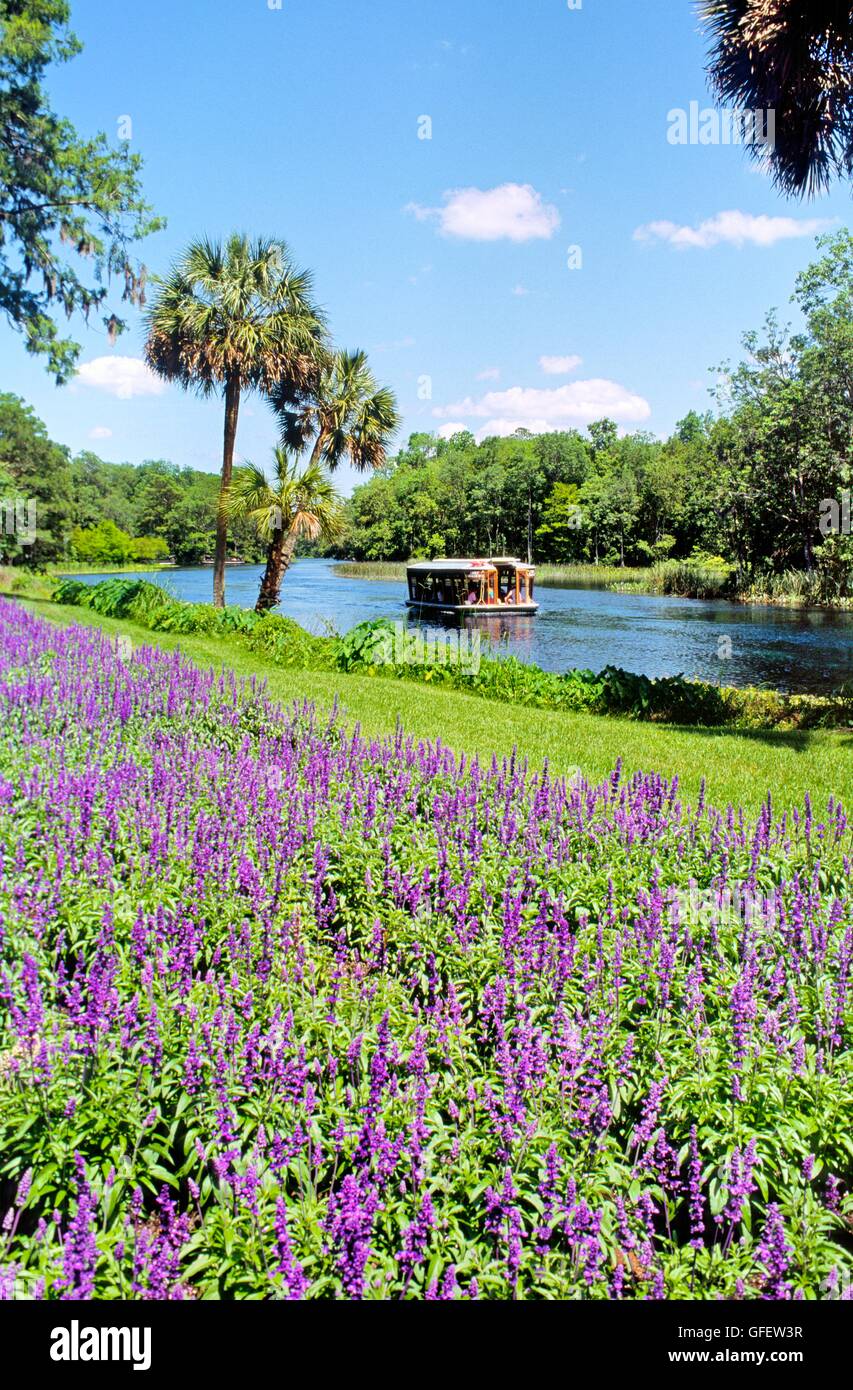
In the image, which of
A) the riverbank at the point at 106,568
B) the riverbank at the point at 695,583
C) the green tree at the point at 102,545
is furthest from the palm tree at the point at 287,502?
the green tree at the point at 102,545

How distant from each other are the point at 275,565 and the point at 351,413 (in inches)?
200

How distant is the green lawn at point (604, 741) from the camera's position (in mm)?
8305

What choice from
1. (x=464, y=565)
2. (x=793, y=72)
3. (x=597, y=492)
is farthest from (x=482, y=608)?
(x=597, y=492)

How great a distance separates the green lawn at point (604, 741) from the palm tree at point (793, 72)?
751cm

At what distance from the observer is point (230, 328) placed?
23.6 metres

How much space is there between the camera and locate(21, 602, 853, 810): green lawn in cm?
830

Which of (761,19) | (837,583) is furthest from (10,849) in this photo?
(837,583)

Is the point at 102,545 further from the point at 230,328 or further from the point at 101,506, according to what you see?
the point at 230,328

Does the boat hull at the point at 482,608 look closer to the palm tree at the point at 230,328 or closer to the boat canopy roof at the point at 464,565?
the boat canopy roof at the point at 464,565

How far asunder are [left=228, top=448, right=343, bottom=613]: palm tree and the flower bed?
17250mm

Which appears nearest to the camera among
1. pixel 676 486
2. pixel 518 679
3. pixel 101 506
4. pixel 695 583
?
pixel 518 679

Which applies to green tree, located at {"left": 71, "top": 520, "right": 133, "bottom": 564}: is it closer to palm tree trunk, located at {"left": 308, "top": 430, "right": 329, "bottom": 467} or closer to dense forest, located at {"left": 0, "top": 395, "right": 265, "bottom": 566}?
dense forest, located at {"left": 0, "top": 395, "right": 265, "bottom": 566}

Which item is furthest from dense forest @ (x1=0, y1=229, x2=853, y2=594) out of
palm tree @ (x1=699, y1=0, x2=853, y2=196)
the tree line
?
palm tree @ (x1=699, y1=0, x2=853, y2=196)
